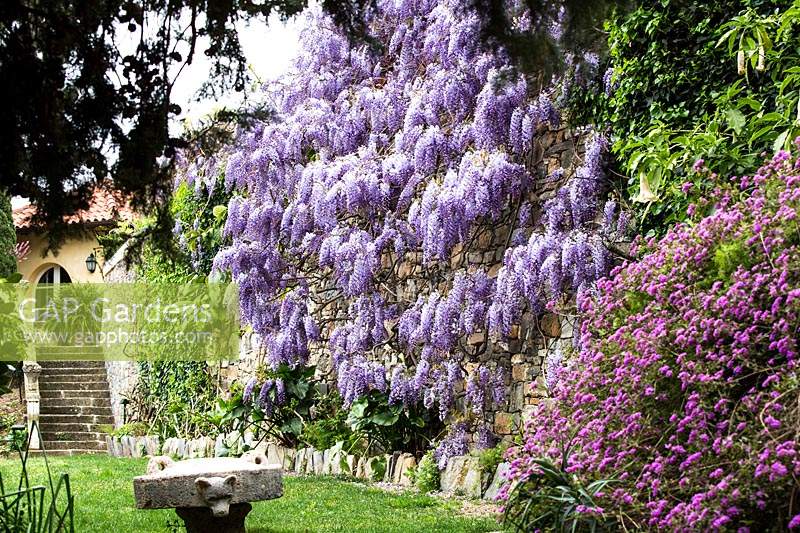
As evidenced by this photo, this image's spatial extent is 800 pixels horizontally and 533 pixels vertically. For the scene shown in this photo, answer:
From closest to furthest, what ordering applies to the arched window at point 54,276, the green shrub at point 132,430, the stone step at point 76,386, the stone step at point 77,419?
the green shrub at point 132,430 → the stone step at point 77,419 → the stone step at point 76,386 → the arched window at point 54,276

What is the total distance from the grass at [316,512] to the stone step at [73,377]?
20.5 ft

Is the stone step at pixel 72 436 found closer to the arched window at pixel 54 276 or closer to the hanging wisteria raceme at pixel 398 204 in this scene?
the hanging wisteria raceme at pixel 398 204

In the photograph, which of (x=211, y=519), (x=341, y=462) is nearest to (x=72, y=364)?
(x=341, y=462)

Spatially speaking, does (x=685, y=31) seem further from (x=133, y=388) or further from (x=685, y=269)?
(x=133, y=388)

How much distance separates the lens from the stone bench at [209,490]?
4.59 m

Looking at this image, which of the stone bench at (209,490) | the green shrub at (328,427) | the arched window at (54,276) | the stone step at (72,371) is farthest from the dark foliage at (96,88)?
the arched window at (54,276)

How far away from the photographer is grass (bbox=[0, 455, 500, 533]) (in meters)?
5.18

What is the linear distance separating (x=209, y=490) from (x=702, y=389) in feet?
8.31

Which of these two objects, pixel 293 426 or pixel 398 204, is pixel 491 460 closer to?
pixel 398 204

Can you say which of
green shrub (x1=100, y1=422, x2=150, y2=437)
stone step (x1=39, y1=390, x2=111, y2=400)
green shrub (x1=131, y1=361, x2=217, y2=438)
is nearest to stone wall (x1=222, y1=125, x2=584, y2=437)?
green shrub (x1=131, y1=361, x2=217, y2=438)

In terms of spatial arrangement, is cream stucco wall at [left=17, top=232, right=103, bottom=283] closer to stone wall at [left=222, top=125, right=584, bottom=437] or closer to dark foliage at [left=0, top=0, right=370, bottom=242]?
stone wall at [left=222, top=125, right=584, bottom=437]

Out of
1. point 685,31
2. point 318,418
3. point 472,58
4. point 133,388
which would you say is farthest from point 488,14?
point 133,388

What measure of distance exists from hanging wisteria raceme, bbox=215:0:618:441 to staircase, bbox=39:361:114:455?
497cm

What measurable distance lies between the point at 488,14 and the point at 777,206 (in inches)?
49.7
